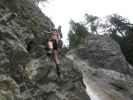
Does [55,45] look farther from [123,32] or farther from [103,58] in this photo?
[123,32]

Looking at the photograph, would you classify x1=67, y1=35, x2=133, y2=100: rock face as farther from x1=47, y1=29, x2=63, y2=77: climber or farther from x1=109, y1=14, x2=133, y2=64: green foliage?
x1=47, y1=29, x2=63, y2=77: climber

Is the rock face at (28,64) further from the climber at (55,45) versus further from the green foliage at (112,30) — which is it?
the green foliage at (112,30)

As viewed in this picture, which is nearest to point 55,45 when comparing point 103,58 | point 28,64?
point 28,64

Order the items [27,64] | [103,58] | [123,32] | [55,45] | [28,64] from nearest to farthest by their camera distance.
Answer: [27,64] < [28,64] < [55,45] < [103,58] < [123,32]

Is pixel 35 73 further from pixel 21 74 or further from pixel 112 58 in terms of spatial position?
pixel 112 58

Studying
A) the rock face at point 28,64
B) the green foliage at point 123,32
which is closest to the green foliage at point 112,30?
the green foliage at point 123,32

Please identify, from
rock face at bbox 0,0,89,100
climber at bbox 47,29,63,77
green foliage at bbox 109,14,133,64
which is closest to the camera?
rock face at bbox 0,0,89,100

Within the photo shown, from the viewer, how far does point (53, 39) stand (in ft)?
57.0

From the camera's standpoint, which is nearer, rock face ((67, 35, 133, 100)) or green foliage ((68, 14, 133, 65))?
rock face ((67, 35, 133, 100))

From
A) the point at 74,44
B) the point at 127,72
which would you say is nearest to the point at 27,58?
the point at 127,72

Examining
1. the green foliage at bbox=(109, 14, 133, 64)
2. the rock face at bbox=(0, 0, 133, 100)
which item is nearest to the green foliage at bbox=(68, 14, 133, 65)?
the green foliage at bbox=(109, 14, 133, 64)

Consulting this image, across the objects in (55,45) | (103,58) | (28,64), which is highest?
(55,45)

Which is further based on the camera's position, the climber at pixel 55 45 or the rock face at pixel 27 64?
the climber at pixel 55 45

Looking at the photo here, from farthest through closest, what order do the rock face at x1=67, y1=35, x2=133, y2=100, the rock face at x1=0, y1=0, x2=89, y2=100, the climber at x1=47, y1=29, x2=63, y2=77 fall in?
the rock face at x1=67, y1=35, x2=133, y2=100
the climber at x1=47, y1=29, x2=63, y2=77
the rock face at x1=0, y1=0, x2=89, y2=100
